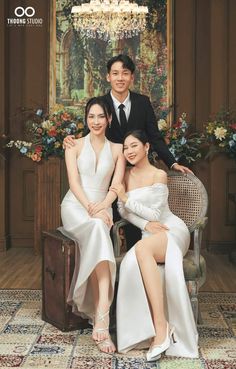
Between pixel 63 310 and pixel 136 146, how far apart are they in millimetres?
1133

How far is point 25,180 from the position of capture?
7027mm

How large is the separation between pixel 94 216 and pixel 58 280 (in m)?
0.50

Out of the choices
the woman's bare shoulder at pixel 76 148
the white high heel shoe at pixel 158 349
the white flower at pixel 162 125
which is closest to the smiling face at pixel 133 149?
the woman's bare shoulder at pixel 76 148

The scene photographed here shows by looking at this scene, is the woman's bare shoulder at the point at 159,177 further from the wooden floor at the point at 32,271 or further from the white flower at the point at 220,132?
the white flower at the point at 220,132

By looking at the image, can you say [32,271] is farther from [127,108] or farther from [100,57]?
[100,57]

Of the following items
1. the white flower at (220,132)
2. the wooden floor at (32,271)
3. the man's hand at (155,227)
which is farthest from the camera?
the white flower at (220,132)

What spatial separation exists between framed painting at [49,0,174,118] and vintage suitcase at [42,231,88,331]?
3095mm

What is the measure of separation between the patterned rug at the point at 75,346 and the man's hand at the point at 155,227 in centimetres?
71

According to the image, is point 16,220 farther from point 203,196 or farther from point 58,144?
point 203,196

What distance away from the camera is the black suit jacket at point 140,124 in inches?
165

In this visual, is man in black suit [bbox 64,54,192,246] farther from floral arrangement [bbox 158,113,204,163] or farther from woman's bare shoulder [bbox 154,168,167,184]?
floral arrangement [bbox 158,113,204,163]

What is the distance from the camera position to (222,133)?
623 centimetres

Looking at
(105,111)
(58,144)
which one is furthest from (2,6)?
(105,111)

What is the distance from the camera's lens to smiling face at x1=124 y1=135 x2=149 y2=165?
3.86 meters
